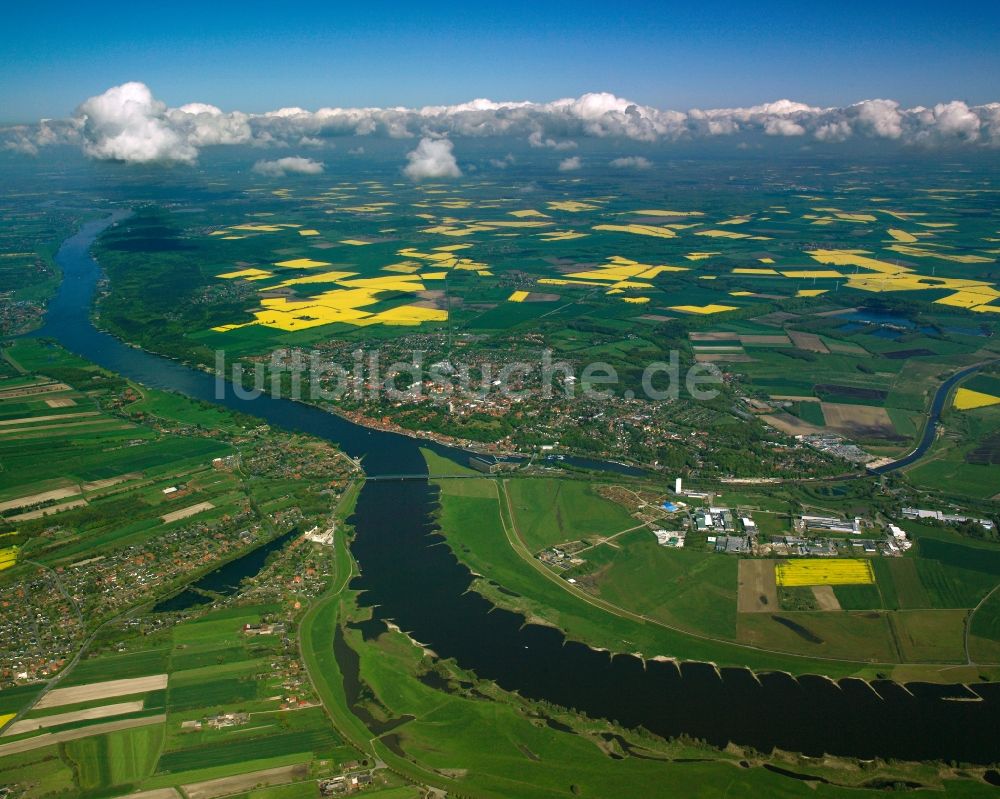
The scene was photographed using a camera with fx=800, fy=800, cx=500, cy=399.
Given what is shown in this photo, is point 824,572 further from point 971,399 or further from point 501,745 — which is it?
point 971,399

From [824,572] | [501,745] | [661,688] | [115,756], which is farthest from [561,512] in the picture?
[115,756]

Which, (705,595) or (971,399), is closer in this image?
(705,595)

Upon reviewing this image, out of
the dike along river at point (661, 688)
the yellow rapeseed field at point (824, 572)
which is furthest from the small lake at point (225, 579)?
the yellow rapeseed field at point (824, 572)

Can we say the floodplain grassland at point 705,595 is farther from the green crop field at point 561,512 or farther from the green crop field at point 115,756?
the green crop field at point 115,756

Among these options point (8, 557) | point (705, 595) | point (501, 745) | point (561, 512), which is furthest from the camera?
point (561, 512)

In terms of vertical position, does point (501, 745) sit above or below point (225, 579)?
below

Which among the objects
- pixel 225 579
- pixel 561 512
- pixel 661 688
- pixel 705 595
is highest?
pixel 561 512

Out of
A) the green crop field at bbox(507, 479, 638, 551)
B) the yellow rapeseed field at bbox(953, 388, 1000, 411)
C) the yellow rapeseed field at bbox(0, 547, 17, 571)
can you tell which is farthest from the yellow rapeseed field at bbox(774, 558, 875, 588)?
the yellow rapeseed field at bbox(0, 547, 17, 571)

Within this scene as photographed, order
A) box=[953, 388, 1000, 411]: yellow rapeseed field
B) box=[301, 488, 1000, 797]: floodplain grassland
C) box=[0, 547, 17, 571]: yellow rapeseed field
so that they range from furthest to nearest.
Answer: box=[953, 388, 1000, 411]: yellow rapeseed field
box=[0, 547, 17, 571]: yellow rapeseed field
box=[301, 488, 1000, 797]: floodplain grassland

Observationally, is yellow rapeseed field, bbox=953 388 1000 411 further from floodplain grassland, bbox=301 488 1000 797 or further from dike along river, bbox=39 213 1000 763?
floodplain grassland, bbox=301 488 1000 797
